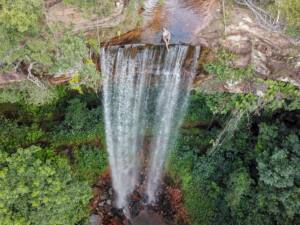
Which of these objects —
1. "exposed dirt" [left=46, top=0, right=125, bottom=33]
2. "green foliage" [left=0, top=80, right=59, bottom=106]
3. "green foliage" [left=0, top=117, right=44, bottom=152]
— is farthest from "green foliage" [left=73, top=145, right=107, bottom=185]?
"exposed dirt" [left=46, top=0, right=125, bottom=33]

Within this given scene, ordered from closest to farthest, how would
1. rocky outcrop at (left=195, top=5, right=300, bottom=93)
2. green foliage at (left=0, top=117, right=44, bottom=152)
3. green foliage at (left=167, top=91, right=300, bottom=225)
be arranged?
1. rocky outcrop at (left=195, top=5, right=300, bottom=93)
2. green foliage at (left=167, top=91, right=300, bottom=225)
3. green foliage at (left=0, top=117, right=44, bottom=152)

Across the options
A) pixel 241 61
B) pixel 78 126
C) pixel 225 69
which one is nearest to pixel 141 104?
pixel 78 126

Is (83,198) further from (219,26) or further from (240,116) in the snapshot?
(219,26)

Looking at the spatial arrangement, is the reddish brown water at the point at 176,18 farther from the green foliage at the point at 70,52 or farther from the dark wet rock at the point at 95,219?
the dark wet rock at the point at 95,219

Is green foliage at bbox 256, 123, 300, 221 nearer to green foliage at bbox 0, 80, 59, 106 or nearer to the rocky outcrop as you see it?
the rocky outcrop

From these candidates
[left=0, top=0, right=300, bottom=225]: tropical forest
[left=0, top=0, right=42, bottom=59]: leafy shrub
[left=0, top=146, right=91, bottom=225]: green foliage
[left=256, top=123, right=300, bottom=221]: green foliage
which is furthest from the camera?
[left=256, top=123, right=300, bottom=221]: green foliage

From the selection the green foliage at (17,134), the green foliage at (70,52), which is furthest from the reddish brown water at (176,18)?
the green foliage at (17,134)

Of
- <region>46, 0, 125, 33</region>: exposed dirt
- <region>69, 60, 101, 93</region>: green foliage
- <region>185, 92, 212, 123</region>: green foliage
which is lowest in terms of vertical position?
<region>185, 92, 212, 123</region>: green foliage
